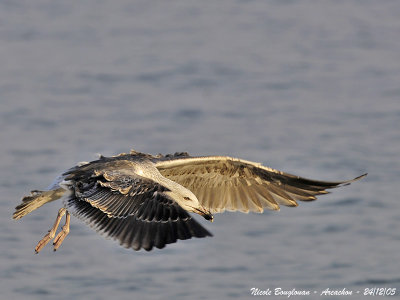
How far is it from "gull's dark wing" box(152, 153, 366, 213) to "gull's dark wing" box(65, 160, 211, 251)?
141cm

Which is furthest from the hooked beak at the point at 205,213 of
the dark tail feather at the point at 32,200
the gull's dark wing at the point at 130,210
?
the dark tail feather at the point at 32,200

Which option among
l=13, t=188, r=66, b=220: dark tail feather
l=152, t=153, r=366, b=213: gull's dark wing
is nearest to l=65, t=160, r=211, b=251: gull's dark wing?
l=13, t=188, r=66, b=220: dark tail feather

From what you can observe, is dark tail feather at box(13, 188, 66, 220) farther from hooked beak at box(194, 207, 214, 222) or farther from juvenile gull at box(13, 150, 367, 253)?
hooked beak at box(194, 207, 214, 222)

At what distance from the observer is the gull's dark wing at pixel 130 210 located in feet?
36.8

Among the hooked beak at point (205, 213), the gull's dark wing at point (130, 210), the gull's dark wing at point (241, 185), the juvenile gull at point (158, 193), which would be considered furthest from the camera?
the gull's dark wing at point (241, 185)

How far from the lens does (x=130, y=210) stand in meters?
11.6

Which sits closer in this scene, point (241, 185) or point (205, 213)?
point (205, 213)

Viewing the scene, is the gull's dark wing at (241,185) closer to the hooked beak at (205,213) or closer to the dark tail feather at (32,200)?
the hooked beak at (205,213)

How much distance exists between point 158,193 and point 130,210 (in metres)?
0.33

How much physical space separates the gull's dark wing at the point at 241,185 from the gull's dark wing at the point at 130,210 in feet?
4.62

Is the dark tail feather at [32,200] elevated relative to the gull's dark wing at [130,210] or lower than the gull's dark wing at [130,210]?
elevated

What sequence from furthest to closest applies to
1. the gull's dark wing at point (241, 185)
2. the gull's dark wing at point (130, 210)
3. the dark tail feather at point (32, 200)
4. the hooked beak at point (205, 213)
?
the gull's dark wing at point (241, 185), the dark tail feather at point (32, 200), the hooked beak at point (205, 213), the gull's dark wing at point (130, 210)

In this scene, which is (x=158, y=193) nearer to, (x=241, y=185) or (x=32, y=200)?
(x=32, y=200)

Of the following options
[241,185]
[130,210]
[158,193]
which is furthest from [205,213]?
[241,185]
